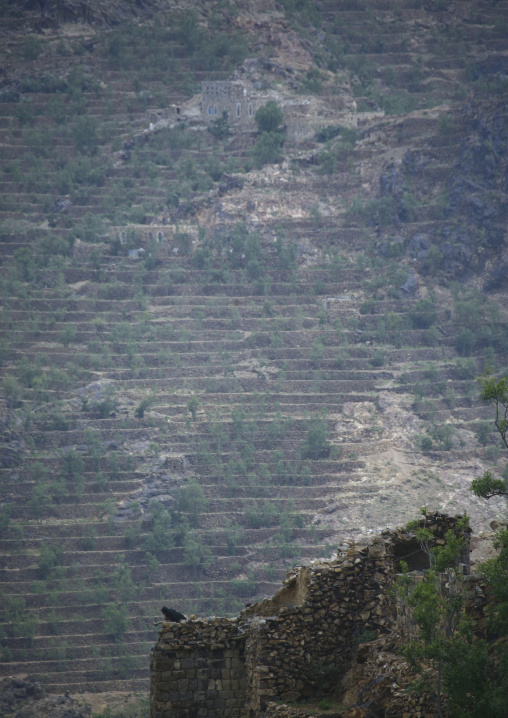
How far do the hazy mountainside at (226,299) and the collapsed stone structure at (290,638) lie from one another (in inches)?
1453

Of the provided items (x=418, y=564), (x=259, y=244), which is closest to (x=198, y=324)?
(x=259, y=244)

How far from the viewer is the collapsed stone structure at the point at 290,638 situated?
589 inches

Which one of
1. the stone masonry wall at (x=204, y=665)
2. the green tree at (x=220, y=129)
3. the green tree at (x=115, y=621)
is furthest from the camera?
the green tree at (x=220, y=129)

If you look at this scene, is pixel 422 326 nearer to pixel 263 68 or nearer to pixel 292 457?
pixel 292 457

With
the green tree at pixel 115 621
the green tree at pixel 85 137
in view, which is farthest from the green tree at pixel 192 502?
the green tree at pixel 85 137

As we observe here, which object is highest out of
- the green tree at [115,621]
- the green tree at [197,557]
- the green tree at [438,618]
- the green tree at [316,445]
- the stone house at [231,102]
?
the stone house at [231,102]

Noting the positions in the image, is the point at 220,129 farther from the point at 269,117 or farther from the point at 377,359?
the point at 377,359

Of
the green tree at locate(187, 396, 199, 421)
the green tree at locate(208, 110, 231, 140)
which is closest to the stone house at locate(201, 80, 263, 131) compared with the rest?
the green tree at locate(208, 110, 231, 140)

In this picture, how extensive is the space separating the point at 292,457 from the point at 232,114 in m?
30.1

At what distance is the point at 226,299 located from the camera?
75.0 m

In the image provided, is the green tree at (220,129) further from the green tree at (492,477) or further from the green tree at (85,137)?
the green tree at (492,477)

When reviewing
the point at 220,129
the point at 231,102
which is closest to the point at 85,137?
the point at 220,129

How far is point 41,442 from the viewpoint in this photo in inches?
2564

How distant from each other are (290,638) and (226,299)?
60.3m
